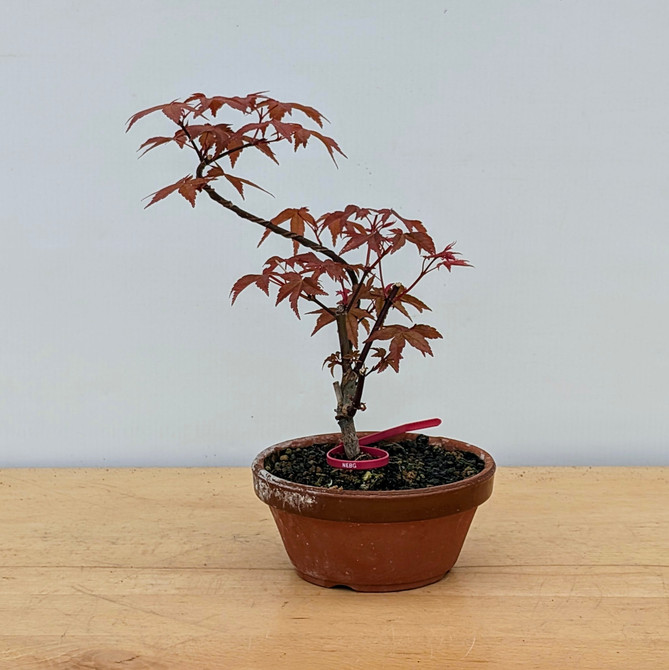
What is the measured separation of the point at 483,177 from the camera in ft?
5.47

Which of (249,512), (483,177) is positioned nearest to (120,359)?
(249,512)

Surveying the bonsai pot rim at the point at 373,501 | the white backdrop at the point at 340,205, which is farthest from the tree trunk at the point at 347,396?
the white backdrop at the point at 340,205

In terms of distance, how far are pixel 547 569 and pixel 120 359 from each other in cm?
94

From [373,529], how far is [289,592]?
0.44 ft

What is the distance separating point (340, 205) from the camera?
5.52ft

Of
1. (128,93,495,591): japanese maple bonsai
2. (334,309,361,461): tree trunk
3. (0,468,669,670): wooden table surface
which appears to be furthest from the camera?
(334,309,361,461): tree trunk

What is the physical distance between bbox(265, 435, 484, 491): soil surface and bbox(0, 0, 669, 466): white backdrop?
18.4 inches

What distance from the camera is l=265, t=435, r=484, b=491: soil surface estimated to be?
1.10 m

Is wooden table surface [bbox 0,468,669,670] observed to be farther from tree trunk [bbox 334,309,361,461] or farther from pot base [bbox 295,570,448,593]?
tree trunk [bbox 334,309,361,461]

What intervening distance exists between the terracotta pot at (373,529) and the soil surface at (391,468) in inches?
1.5

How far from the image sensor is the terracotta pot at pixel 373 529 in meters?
1.05

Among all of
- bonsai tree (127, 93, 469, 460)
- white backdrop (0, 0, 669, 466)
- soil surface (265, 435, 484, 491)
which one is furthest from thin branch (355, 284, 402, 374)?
white backdrop (0, 0, 669, 466)

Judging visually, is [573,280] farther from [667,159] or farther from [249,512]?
[249,512]

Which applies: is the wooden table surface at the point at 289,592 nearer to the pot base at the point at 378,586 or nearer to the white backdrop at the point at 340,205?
the pot base at the point at 378,586
